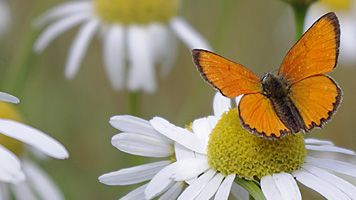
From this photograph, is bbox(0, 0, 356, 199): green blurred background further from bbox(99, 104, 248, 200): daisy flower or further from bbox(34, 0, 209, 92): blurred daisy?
bbox(99, 104, 248, 200): daisy flower

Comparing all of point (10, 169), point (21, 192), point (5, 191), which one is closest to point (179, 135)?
point (10, 169)

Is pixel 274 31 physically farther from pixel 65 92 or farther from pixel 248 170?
pixel 248 170

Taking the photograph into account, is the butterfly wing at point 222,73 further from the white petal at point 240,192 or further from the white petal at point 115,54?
the white petal at point 115,54

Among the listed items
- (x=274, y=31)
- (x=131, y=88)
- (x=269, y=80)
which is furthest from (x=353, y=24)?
(x=269, y=80)

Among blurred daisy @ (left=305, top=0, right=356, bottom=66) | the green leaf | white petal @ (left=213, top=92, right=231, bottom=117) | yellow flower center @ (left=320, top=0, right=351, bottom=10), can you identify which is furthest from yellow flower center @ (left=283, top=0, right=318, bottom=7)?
yellow flower center @ (left=320, top=0, right=351, bottom=10)

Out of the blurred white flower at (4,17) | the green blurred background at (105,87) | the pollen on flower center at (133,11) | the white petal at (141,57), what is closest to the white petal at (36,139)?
the green blurred background at (105,87)

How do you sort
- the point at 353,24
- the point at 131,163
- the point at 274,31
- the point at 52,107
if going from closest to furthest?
1. the point at 131,163
2. the point at 52,107
3. the point at 353,24
4. the point at 274,31
